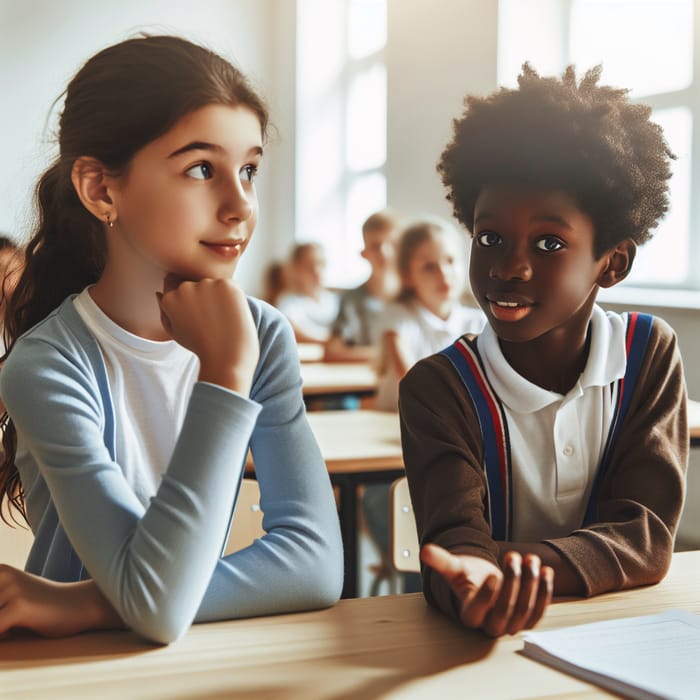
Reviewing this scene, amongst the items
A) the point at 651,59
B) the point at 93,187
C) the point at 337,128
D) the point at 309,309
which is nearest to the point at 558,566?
the point at 93,187

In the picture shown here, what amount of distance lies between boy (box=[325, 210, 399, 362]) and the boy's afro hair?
3234 millimetres

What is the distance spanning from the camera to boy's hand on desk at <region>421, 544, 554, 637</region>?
88 cm

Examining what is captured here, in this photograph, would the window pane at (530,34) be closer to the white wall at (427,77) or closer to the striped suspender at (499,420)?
the white wall at (427,77)

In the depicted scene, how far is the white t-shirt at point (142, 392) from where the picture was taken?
1.09 metres

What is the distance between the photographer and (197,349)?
0.98 metres

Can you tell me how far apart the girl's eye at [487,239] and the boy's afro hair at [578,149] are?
0.21ft

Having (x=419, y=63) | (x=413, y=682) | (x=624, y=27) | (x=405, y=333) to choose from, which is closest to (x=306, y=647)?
(x=413, y=682)

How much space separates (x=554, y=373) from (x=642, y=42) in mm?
3555

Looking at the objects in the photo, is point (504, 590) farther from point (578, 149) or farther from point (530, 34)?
point (530, 34)

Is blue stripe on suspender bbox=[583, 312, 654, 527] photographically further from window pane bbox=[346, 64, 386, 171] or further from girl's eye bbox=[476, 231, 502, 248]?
window pane bbox=[346, 64, 386, 171]

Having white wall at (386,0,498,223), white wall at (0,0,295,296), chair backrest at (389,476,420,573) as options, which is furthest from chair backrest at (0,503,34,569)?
white wall at (0,0,295,296)

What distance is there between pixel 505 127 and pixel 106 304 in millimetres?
490

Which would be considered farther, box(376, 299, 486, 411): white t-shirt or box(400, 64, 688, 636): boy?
box(376, 299, 486, 411): white t-shirt

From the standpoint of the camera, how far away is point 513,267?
107 centimetres
